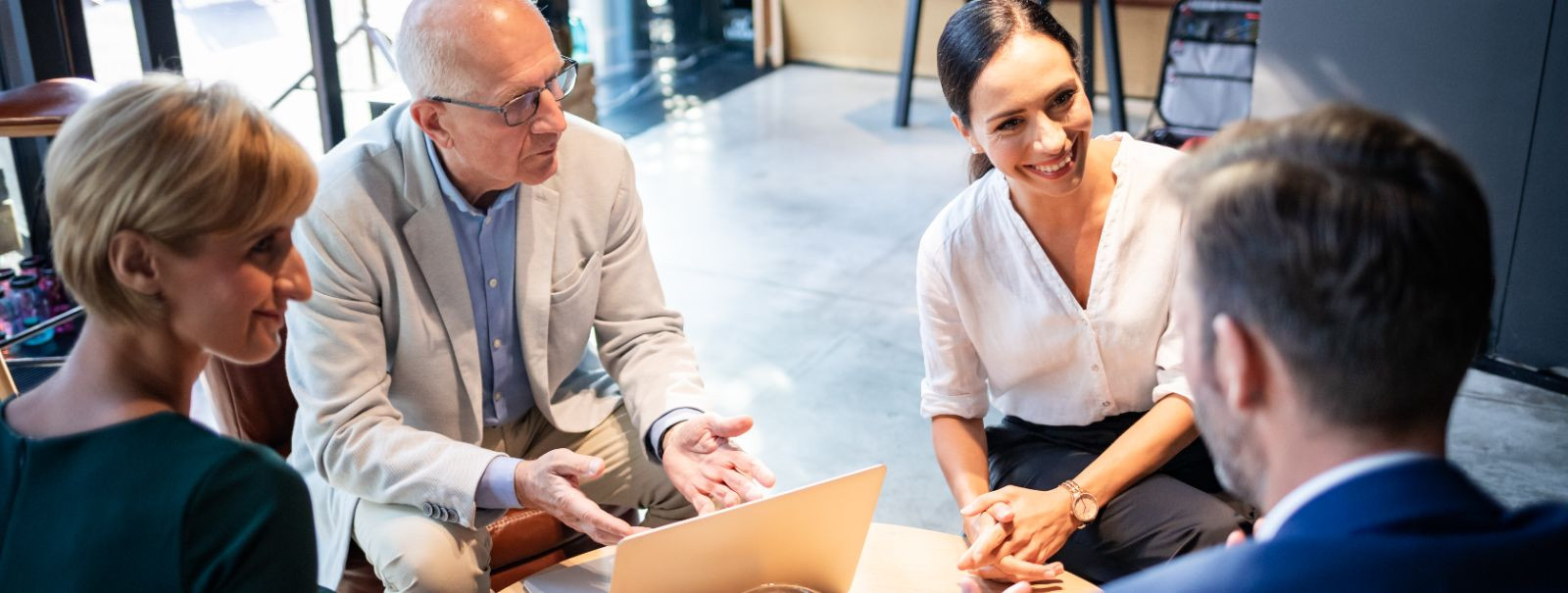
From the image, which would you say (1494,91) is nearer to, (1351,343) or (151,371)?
(1351,343)

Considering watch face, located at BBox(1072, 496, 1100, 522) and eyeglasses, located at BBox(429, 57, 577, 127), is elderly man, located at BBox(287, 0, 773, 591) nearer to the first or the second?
eyeglasses, located at BBox(429, 57, 577, 127)

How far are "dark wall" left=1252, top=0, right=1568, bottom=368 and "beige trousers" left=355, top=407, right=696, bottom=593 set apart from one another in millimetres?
2132

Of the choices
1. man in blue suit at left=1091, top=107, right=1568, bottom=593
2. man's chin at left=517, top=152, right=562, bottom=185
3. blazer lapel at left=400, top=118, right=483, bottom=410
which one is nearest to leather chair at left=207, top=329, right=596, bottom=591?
blazer lapel at left=400, top=118, right=483, bottom=410

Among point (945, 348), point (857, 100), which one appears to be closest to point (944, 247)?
point (945, 348)

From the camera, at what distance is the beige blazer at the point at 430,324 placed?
2.02 m

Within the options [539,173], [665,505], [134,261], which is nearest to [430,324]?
[539,173]

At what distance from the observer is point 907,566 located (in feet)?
5.90

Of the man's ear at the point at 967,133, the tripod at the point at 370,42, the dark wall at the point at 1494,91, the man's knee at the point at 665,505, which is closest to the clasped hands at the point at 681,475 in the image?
the man's knee at the point at 665,505

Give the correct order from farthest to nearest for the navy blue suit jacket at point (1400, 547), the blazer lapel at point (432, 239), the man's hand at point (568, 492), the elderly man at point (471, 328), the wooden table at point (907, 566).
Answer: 1. the blazer lapel at point (432, 239)
2. the elderly man at point (471, 328)
3. the man's hand at point (568, 492)
4. the wooden table at point (907, 566)
5. the navy blue suit jacket at point (1400, 547)

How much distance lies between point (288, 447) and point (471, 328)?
440 mm

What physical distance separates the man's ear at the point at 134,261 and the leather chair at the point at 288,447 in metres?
0.91

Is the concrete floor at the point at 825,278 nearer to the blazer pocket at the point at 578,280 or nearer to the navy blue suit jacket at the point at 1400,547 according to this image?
the blazer pocket at the point at 578,280

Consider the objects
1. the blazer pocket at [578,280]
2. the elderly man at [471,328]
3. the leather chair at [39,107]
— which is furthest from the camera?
the leather chair at [39,107]

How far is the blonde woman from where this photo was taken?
1212mm
